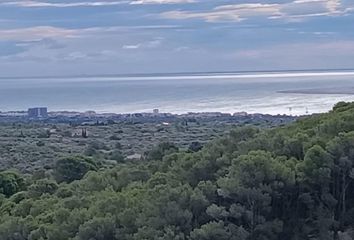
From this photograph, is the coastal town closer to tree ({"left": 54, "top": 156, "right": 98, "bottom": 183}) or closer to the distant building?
the distant building

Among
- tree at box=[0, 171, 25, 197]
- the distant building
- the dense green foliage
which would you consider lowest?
tree at box=[0, 171, 25, 197]

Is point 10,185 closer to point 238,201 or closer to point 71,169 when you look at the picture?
Answer: point 71,169

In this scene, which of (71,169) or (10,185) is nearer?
(10,185)

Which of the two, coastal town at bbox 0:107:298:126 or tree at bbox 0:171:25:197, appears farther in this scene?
coastal town at bbox 0:107:298:126

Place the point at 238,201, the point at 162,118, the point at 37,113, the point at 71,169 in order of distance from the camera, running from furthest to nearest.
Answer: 1. the point at 37,113
2. the point at 162,118
3. the point at 71,169
4. the point at 238,201

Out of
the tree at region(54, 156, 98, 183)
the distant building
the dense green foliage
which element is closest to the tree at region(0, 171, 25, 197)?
the tree at region(54, 156, 98, 183)

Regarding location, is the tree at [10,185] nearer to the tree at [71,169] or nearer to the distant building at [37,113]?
the tree at [71,169]

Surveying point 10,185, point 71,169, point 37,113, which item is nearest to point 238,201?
point 10,185

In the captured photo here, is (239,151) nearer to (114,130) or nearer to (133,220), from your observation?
(133,220)

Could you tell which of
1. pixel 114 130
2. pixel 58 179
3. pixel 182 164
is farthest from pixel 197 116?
pixel 182 164
